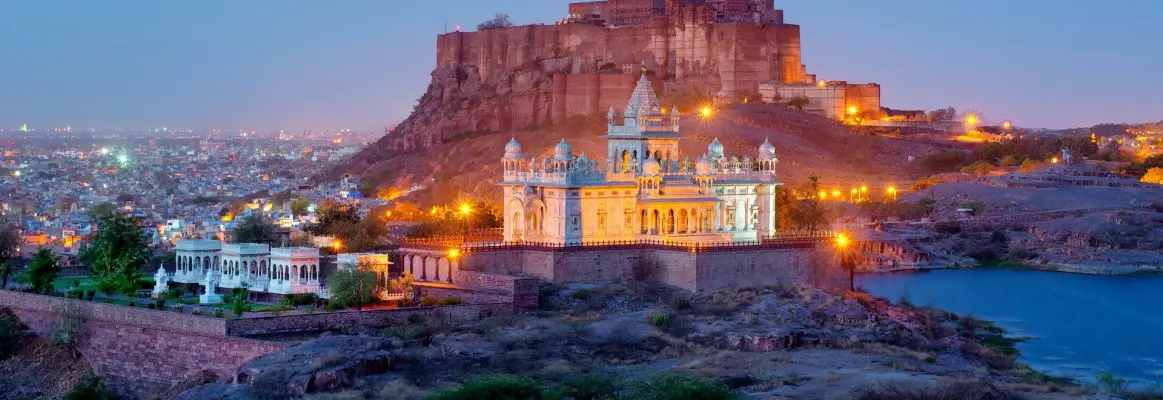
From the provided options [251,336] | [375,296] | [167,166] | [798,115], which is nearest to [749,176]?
[375,296]

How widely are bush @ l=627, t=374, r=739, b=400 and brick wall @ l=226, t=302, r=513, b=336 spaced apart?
7718 millimetres

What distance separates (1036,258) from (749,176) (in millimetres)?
25337

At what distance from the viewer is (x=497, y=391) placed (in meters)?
29.5

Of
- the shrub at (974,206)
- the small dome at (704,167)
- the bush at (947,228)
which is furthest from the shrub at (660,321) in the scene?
the shrub at (974,206)

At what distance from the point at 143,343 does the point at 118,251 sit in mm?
7002

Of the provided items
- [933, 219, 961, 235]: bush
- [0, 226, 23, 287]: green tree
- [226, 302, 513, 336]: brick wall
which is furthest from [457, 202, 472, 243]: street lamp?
[933, 219, 961, 235]: bush

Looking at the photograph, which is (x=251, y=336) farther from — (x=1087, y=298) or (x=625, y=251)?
(x=1087, y=298)

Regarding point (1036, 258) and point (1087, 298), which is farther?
point (1036, 258)

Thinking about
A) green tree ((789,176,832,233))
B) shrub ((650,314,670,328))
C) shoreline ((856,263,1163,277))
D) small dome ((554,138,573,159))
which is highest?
small dome ((554,138,573,159))

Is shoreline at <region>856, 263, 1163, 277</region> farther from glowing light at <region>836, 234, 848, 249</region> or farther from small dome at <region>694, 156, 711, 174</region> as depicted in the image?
small dome at <region>694, 156, 711, 174</region>

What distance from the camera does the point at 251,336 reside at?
119 feet

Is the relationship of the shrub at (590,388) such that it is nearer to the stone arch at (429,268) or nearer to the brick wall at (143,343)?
the brick wall at (143,343)

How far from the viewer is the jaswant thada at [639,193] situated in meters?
43.2

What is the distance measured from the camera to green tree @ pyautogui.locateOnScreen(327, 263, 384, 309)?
38906 millimetres
